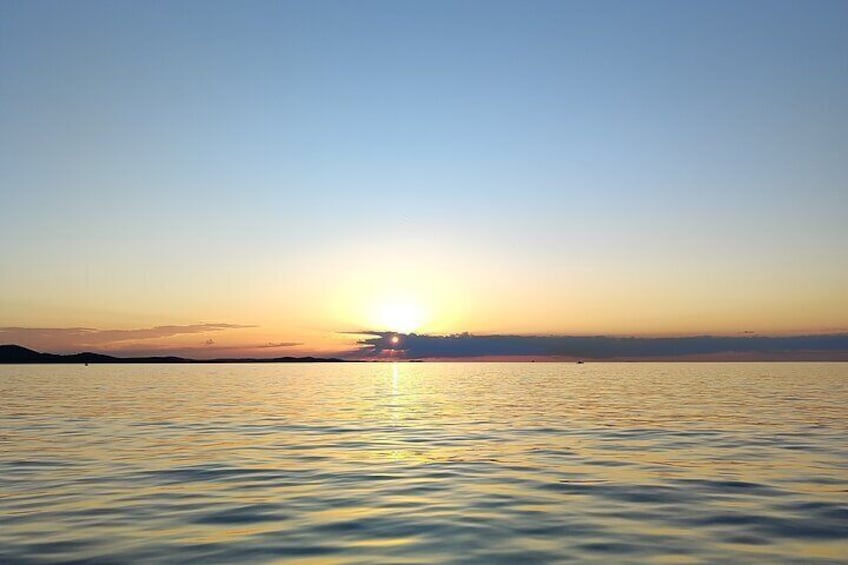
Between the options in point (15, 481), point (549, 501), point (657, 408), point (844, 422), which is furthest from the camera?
point (657, 408)

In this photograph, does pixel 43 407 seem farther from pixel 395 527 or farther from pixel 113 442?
pixel 395 527

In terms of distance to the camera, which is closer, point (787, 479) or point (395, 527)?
point (395, 527)

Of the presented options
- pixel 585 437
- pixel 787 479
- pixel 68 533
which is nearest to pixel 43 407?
pixel 585 437

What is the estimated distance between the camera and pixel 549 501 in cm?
1877

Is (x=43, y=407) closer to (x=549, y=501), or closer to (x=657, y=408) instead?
(x=657, y=408)

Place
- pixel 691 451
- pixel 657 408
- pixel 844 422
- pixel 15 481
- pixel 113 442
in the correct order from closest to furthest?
pixel 15 481 < pixel 691 451 < pixel 113 442 < pixel 844 422 < pixel 657 408

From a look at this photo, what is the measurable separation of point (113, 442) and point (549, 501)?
69.1 feet

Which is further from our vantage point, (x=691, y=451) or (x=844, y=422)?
(x=844, y=422)

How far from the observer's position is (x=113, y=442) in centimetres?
3198

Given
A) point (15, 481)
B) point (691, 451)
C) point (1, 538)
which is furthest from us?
point (691, 451)

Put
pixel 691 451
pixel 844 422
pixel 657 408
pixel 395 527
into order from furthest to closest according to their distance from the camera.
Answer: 1. pixel 657 408
2. pixel 844 422
3. pixel 691 451
4. pixel 395 527

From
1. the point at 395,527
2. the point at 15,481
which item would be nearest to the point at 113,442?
the point at 15,481

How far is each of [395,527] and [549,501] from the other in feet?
15.2

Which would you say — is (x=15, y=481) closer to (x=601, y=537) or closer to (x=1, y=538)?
(x=1, y=538)
